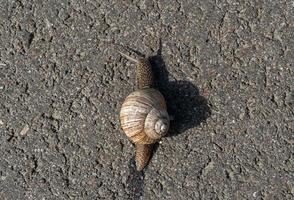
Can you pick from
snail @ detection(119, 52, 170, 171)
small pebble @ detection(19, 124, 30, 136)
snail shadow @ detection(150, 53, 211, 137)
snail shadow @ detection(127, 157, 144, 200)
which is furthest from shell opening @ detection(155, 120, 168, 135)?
small pebble @ detection(19, 124, 30, 136)

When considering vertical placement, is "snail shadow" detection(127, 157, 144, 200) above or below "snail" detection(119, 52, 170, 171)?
below

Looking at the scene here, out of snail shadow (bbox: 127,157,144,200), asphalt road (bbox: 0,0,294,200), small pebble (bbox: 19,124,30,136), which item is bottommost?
snail shadow (bbox: 127,157,144,200)

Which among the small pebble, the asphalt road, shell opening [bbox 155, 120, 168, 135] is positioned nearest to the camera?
shell opening [bbox 155, 120, 168, 135]

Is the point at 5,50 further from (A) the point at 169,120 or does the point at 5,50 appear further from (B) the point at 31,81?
(A) the point at 169,120

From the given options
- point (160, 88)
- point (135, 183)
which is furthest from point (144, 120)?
point (135, 183)

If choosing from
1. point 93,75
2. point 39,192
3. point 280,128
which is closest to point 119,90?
point 93,75

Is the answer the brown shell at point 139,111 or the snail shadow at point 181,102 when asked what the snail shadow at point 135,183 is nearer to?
the brown shell at point 139,111

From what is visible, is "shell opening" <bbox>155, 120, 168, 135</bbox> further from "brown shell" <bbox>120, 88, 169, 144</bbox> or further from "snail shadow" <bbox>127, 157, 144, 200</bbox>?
"snail shadow" <bbox>127, 157, 144, 200</bbox>
